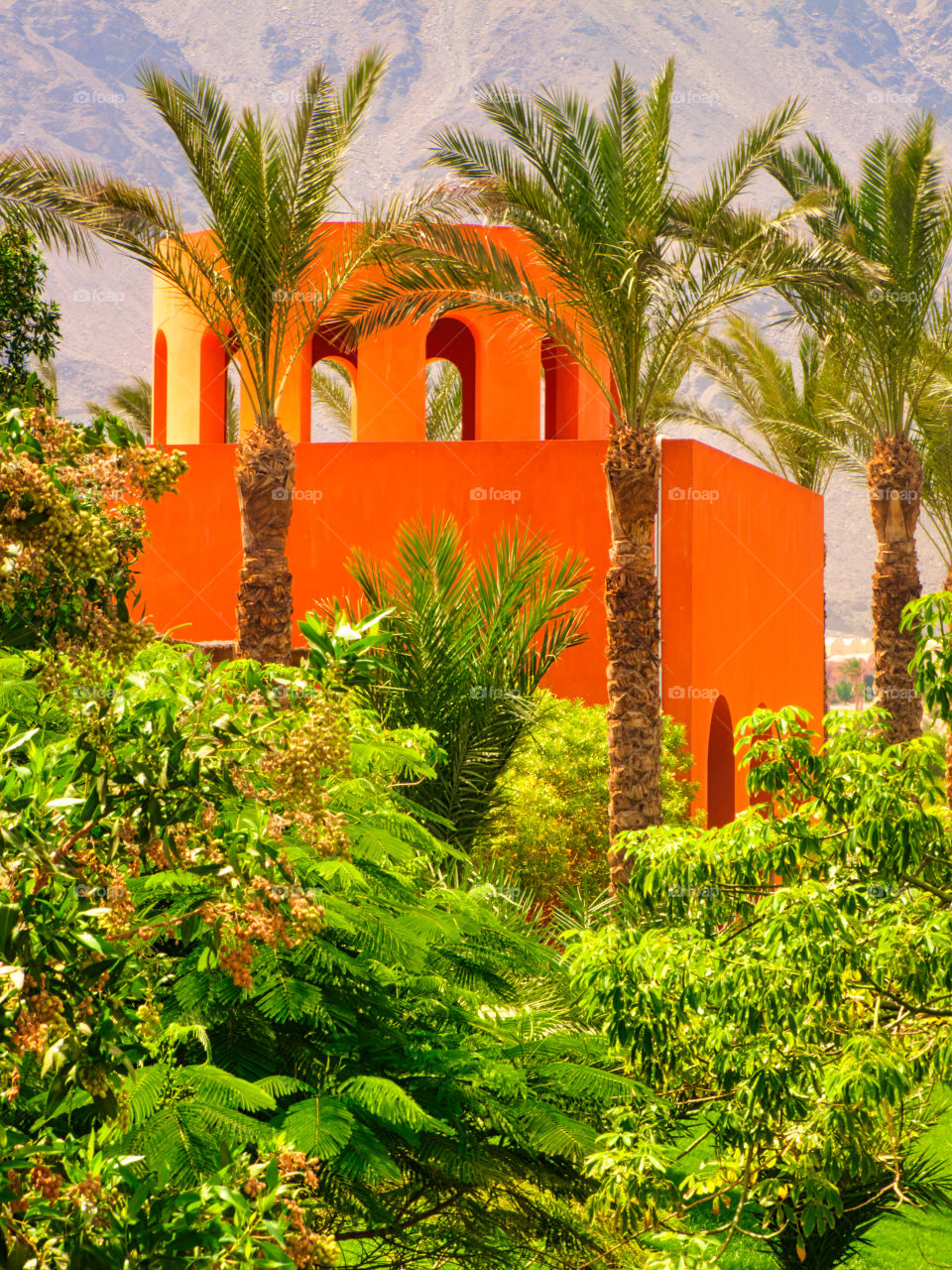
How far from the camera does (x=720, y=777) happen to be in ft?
57.7

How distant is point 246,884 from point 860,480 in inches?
857

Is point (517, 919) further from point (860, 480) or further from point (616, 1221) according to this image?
point (860, 480)

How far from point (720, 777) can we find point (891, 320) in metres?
6.25

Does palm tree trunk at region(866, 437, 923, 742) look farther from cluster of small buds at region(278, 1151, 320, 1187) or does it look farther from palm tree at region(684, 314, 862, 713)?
cluster of small buds at region(278, 1151, 320, 1187)

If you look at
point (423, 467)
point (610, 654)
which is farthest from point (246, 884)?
point (423, 467)

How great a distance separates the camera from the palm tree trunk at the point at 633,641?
1185 centimetres

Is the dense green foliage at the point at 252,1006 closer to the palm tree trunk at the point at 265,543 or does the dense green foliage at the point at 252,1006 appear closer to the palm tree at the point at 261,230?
the palm tree trunk at the point at 265,543

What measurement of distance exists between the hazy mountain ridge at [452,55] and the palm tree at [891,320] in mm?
148441
